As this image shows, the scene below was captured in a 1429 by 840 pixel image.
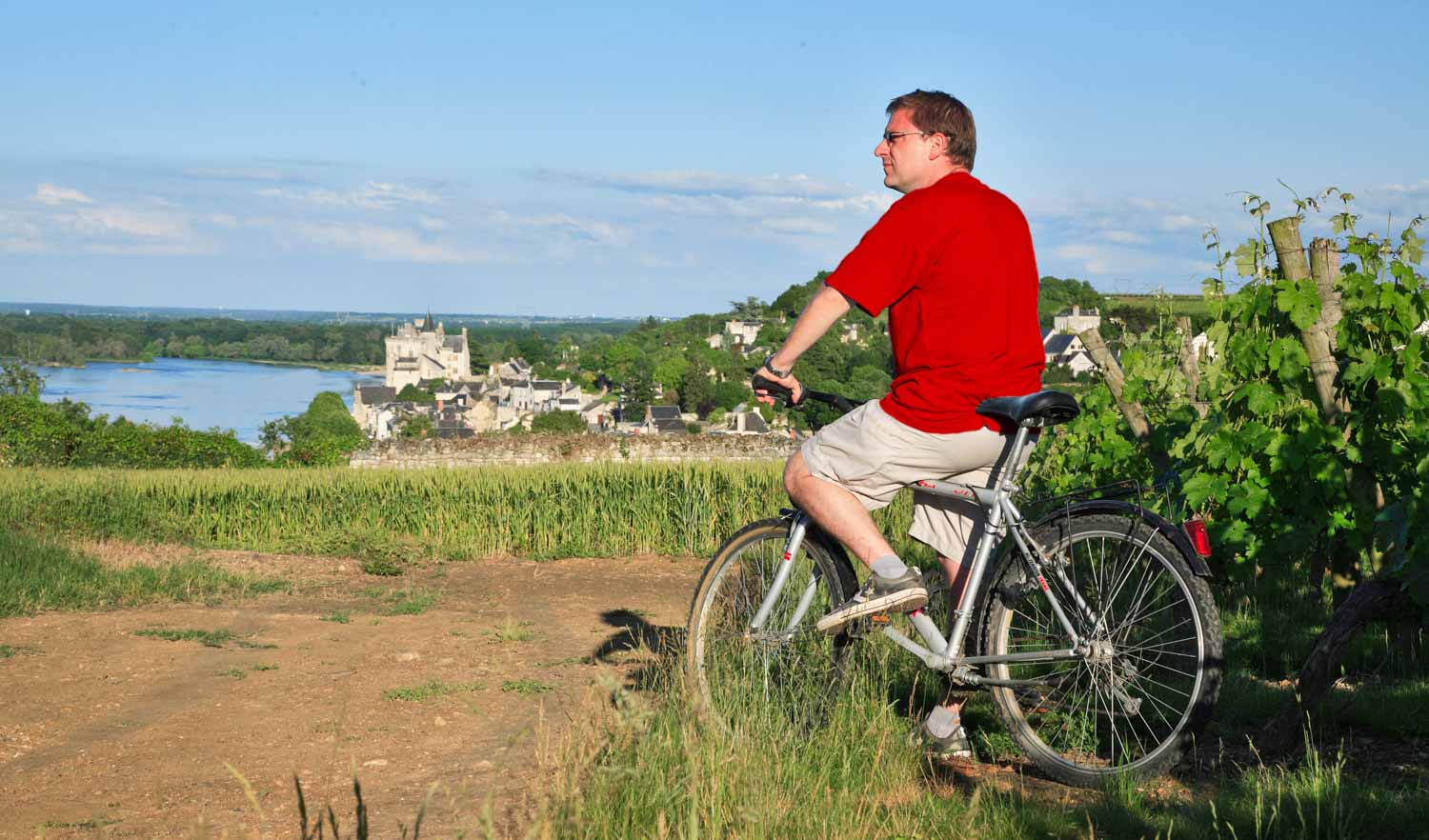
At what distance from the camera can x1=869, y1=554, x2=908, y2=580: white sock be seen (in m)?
3.67

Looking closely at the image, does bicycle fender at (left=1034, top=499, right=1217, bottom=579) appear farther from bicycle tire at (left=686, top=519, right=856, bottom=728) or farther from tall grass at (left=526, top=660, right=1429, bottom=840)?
bicycle tire at (left=686, top=519, right=856, bottom=728)

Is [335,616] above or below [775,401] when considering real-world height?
below

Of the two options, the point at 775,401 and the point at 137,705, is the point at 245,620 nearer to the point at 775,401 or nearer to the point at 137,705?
the point at 137,705

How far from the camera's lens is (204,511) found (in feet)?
45.8

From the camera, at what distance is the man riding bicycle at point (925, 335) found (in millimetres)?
3557

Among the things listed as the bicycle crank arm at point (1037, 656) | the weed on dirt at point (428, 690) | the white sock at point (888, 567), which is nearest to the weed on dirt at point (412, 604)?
the weed on dirt at point (428, 690)

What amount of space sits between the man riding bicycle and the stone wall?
1327 centimetres

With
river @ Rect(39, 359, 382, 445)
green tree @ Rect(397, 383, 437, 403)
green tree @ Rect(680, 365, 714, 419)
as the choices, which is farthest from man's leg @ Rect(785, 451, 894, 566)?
green tree @ Rect(397, 383, 437, 403)

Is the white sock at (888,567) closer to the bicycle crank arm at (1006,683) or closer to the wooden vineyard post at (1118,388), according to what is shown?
the bicycle crank arm at (1006,683)

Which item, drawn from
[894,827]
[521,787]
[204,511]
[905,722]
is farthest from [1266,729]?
[204,511]

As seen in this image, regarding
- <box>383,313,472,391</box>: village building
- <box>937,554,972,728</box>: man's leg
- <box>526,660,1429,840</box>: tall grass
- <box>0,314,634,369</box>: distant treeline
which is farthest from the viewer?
<box>383,313,472,391</box>: village building

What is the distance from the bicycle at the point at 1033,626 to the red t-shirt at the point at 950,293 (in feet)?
0.47

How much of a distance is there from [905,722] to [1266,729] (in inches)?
45.4

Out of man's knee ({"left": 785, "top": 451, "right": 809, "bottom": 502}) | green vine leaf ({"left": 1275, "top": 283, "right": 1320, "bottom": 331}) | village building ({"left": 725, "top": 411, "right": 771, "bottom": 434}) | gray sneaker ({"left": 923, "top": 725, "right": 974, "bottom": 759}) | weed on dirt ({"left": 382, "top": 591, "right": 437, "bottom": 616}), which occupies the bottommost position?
village building ({"left": 725, "top": 411, "right": 771, "bottom": 434})
